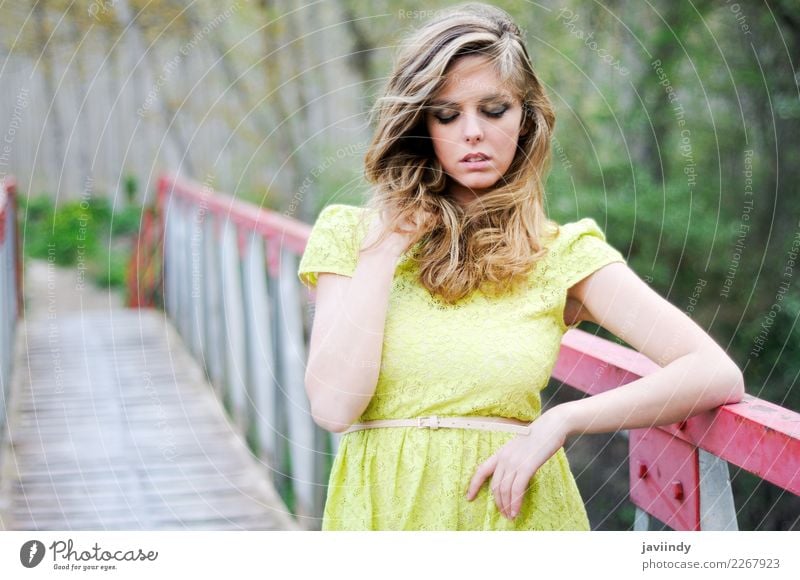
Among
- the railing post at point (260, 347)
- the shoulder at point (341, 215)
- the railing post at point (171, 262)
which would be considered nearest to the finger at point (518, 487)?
the shoulder at point (341, 215)

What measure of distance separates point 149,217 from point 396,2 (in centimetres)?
161

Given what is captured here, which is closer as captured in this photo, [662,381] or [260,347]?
[662,381]

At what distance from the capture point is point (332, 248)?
3.02ft

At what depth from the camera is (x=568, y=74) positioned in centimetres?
273

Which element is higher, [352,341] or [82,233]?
[82,233]

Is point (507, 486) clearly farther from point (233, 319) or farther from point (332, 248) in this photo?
point (233, 319)

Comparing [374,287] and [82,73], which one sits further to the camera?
[82,73]

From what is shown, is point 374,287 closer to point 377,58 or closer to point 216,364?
point 216,364

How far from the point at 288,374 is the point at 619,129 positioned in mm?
1080

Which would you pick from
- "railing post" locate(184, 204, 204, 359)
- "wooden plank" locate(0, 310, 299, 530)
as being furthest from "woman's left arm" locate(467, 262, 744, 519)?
"railing post" locate(184, 204, 204, 359)

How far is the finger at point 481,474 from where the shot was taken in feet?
2.89

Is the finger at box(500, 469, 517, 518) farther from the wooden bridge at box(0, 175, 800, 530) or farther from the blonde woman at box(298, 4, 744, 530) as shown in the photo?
the wooden bridge at box(0, 175, 800, 530)

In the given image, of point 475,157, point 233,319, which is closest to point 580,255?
point 475,157
